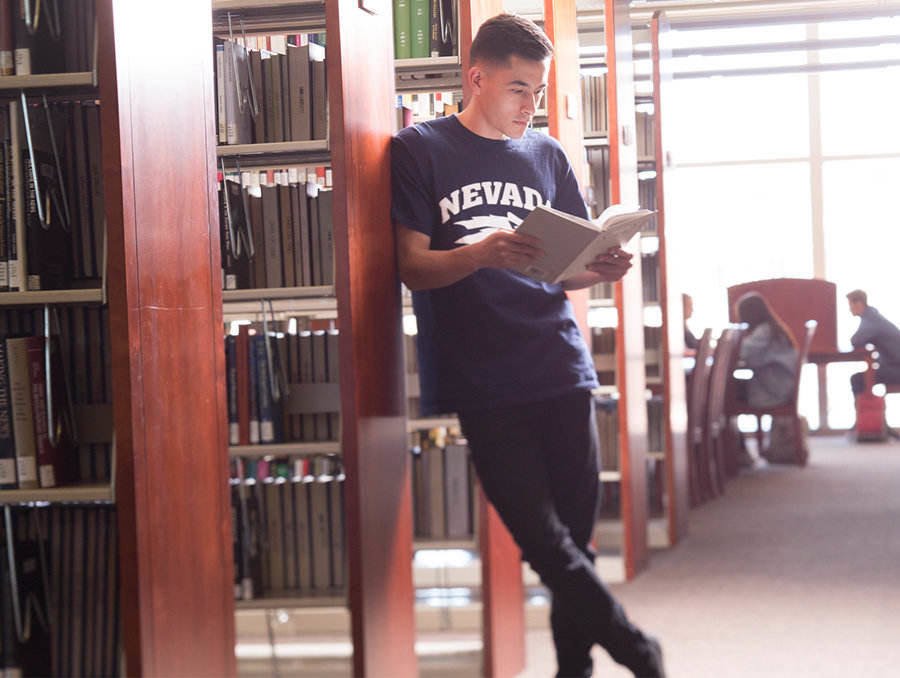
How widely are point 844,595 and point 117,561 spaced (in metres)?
2.85

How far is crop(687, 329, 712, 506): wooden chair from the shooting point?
267 inches

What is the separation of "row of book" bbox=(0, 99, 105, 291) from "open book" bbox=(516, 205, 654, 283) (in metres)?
0.73

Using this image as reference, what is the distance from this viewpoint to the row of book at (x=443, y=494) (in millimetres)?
3783

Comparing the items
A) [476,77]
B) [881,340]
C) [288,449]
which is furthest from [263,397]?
[881,340]

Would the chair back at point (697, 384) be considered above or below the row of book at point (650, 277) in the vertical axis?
below

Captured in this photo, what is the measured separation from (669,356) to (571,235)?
11.5ft

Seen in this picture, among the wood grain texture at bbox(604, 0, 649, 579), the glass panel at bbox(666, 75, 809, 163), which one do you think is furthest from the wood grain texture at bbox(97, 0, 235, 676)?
the glass panel at bbox(666, 75, 809, 163)

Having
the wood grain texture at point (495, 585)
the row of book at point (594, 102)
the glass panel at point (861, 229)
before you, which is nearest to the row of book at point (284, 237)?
the wood grain texture at point (495, 585)

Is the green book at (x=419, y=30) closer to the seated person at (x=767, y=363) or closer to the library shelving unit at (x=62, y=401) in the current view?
the library shelving unit at (x=62, y=401)

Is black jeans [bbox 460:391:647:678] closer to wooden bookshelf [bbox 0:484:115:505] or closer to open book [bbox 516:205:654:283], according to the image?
open book [bbox 516:205:654:283]

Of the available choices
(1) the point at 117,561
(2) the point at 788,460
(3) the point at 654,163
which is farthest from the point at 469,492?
(2) the point at 788,460

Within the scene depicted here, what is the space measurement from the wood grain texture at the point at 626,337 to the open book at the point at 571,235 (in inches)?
95.4

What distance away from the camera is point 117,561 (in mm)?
2209

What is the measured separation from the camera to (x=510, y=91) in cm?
255
